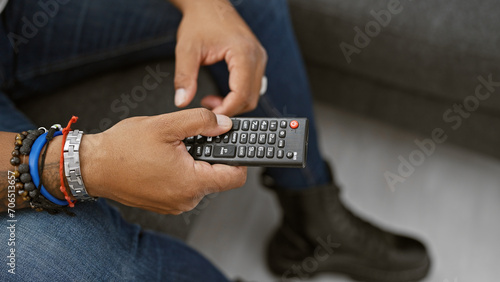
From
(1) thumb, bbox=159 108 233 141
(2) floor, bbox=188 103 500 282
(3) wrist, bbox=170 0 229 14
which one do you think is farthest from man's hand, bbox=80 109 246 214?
(2) floor, bbox=188 103 500 282

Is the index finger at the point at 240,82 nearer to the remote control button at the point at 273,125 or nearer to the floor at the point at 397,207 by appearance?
the remote control button at the point at 273,125

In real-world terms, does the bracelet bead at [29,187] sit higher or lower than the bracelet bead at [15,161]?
lower

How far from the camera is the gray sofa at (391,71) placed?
746mm

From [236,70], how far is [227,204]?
1.57 feet

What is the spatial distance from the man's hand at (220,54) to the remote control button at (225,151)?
0.30ft

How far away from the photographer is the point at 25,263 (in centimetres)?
52

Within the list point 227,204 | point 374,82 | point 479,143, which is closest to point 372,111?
point 374,82

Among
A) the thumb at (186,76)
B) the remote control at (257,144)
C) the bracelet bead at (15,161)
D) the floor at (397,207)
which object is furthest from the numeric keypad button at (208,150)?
the floor at (397,207)

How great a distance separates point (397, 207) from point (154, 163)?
0.66m

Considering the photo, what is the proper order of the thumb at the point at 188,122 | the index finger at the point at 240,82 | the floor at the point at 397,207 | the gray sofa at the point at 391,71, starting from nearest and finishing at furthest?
the thumb at the point at 188,122, the index finger at the point at 240,82, the gray sofa at the point at 391,71, the floor at the point at 397,207

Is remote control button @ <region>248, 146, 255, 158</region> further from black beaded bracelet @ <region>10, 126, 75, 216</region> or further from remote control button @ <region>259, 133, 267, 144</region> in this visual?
black beaded bracelet @ <region>10, 126, 75, 216</region>

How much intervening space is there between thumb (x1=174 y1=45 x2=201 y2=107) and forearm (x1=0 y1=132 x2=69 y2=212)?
18 cm

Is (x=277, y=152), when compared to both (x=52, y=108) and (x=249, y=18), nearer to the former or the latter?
(x=249, y=18)

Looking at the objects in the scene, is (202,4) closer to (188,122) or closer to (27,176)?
(188,122)
